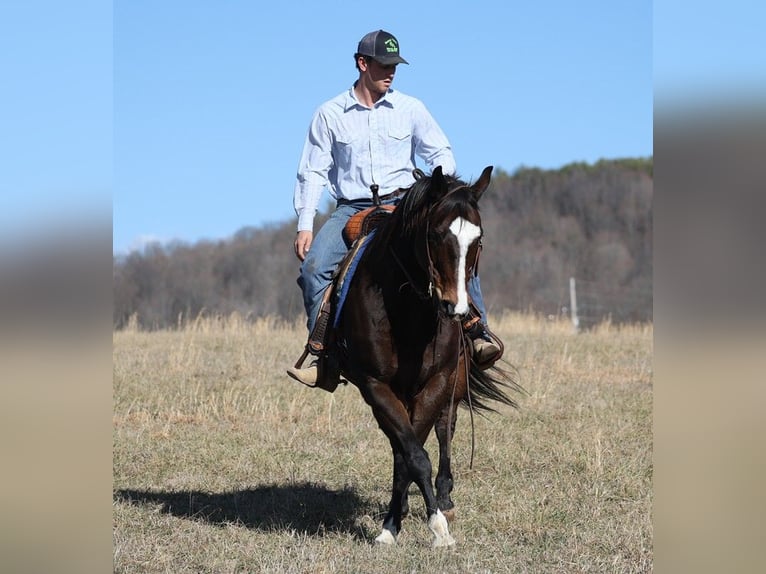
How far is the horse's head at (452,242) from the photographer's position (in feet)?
17.7

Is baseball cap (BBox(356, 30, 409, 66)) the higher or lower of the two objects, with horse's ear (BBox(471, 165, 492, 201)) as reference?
higher

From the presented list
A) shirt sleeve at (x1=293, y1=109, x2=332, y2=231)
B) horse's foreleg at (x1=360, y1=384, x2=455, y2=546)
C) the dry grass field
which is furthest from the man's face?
the dry grass field

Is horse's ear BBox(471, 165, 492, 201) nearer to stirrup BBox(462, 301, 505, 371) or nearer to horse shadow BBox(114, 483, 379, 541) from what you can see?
stirrup BBox(462, 301, 505, 371)

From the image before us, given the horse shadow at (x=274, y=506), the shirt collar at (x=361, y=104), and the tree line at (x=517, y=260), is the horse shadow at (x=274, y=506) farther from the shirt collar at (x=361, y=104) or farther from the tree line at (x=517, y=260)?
the tree line at (x=517, y=260)

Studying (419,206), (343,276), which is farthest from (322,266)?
(419,206)

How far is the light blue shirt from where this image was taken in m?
7.19

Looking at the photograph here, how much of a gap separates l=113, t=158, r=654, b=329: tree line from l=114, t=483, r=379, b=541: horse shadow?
43.4 ft
